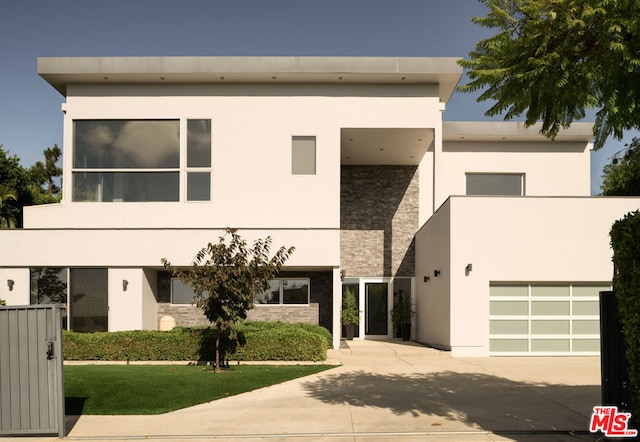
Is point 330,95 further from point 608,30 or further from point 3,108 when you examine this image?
point 3,108

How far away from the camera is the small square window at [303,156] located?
19281mm

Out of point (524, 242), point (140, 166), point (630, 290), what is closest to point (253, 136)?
point (140, 166)

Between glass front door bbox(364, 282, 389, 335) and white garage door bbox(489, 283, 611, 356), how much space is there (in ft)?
22.1

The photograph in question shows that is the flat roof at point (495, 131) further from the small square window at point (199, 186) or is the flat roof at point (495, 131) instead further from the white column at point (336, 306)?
the small square window at point (199, 186)

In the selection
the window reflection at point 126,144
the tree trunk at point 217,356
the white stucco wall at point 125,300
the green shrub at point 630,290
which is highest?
the window reflection at point 126,144

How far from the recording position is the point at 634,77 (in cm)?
636

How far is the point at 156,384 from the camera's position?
1144 centimetres

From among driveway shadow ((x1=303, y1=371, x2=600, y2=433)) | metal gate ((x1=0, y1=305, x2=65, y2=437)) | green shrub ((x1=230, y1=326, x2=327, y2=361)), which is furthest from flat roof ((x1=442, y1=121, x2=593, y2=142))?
metal gate ((x1=0, y1=305, x2=65, y2=437))

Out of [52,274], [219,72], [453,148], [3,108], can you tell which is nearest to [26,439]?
[52,274]

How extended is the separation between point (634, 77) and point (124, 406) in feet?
29.3

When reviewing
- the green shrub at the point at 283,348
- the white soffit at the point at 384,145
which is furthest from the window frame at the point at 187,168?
the green shrub at the point at 283,348

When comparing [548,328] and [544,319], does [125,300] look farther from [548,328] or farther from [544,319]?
[548,328]

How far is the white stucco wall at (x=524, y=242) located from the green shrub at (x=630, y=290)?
10.0 metres

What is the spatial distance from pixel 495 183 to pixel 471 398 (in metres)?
16.3
